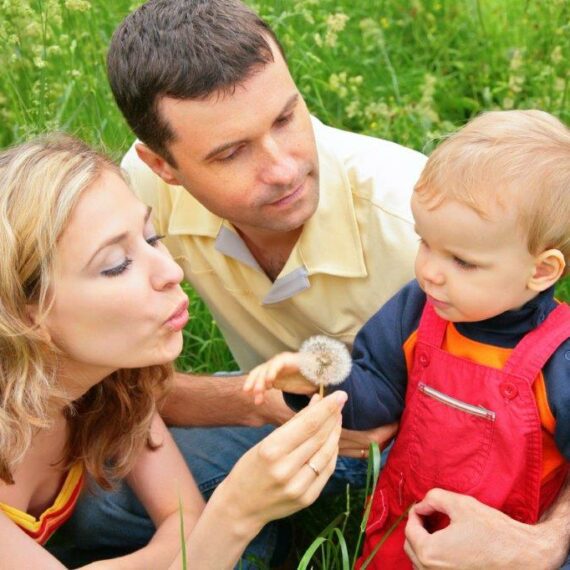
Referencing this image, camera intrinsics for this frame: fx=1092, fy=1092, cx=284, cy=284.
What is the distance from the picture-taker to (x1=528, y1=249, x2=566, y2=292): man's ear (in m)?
2.10

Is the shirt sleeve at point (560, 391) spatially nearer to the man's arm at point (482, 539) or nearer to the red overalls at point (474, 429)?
the red overalls at point (474, 429)

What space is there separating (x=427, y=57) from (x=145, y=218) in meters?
2.25

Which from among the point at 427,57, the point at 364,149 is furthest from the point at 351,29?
the point at 364,149

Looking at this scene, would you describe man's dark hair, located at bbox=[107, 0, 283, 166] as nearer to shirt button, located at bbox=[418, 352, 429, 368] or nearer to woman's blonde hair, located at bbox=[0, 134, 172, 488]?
woman's blonde hair, located at bbox=[0, 134, 172, 488]

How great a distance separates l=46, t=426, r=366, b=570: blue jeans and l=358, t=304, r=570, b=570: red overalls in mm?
567

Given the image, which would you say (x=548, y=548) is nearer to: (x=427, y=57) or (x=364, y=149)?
(x=364, y=149)

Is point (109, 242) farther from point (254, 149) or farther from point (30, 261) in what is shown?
point (254, 149)

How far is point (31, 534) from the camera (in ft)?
8.50

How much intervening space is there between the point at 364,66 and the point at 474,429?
7.79 feet

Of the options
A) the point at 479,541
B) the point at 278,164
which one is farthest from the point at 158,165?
the point at 479,541

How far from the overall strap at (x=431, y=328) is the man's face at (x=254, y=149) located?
18.8 inches

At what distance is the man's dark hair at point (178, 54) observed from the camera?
8.34 feet

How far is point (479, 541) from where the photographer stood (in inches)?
89.7

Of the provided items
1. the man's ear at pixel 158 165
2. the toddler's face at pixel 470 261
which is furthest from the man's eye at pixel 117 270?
the toddler's face at pixel 470 261
